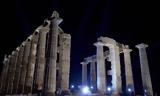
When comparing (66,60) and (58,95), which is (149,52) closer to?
(66,60)

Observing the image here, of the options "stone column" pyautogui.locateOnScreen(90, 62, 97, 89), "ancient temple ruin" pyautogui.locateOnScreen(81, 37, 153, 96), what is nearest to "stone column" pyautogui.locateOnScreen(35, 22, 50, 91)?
"ancient temple ruin" pyautogui.locateOnScreen(81, 37, 153, 96)

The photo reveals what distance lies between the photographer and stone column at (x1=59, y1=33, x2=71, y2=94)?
34081mm

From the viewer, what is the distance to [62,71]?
35031mm

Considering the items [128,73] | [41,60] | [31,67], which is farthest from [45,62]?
[128,73]

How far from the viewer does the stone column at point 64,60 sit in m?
34.1

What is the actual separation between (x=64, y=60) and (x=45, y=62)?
7.32m

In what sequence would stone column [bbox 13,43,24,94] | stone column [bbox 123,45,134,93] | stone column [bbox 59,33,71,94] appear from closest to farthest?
stone column [bbox 59,33,71,94]
stone column [bbox 123,45,134,93]
stone column [bbox 13,43,24,94]

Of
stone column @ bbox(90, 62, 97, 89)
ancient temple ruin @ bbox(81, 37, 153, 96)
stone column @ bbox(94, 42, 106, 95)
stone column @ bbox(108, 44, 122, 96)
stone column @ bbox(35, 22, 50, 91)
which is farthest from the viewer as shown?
stone column @ bbox(90, 62, 97, 89)

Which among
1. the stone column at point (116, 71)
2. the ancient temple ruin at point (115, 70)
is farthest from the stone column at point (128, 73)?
the stone column at point (116, 71)

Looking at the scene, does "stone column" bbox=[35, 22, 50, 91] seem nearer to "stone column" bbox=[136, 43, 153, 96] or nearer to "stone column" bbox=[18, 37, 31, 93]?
"stone column" bbox=[18, 37, 31, 93]

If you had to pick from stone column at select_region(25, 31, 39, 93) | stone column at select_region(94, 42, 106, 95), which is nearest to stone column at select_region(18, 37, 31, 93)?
stone column at select_region(25, 31, 39, 93)

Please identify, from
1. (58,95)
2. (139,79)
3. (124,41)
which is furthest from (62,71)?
(139,79)

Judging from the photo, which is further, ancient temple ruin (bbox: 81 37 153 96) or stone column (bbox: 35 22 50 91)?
ancient temple ruin (bbox: 81 37 153 96)

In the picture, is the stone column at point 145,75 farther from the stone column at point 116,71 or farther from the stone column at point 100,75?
Result: the stone column at point 100,75
